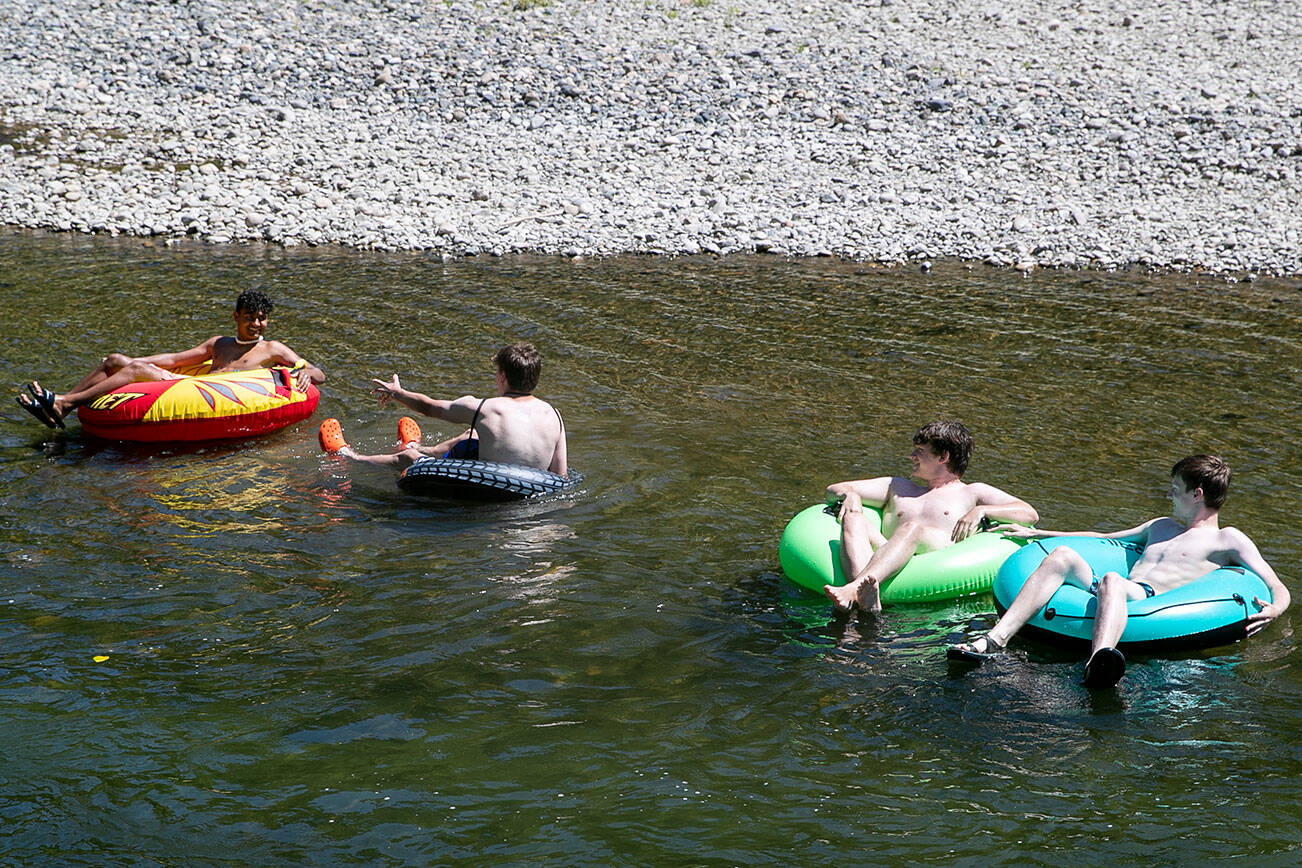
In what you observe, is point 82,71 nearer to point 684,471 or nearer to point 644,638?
point 684,471

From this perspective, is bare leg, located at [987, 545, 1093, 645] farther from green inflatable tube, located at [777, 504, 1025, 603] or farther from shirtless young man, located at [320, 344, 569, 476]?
shirtless young man, located at [320, 344, 569, 476]

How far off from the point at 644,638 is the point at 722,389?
5296mm

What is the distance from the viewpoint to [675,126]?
2056 centimetres

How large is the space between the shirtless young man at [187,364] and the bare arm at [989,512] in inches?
224

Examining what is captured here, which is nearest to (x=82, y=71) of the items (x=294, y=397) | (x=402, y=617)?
(x=294, y=397)

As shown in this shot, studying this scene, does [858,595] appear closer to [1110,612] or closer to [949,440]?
[949,440]

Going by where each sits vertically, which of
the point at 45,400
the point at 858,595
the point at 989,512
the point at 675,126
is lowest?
the point at 858,595

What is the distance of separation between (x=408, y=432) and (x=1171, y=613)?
574 centimetres

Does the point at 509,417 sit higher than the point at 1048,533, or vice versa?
the point at 509,417

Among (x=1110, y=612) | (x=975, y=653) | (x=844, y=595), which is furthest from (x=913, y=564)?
(x=1110, y=612)

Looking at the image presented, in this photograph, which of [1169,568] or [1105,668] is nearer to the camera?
[1105,668]

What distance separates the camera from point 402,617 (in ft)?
22.5

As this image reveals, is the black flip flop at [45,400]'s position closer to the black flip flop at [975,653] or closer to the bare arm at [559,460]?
the bare arm at [559,460]

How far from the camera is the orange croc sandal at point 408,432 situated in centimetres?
966
